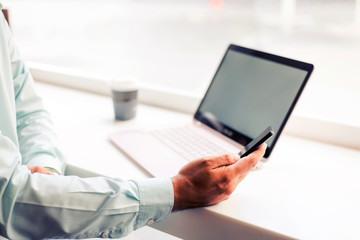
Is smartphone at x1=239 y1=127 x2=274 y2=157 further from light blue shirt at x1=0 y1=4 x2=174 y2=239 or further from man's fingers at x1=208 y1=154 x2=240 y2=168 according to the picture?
light blue shirt at x1=0 y1=4 x2=174 y2=239

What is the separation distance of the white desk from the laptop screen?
0.11 m

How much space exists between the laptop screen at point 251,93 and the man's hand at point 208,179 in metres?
0.17

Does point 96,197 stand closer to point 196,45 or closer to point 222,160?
point 222,160

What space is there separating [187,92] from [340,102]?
0.57 meters

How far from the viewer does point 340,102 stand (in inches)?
48.5

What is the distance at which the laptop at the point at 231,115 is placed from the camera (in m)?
0.79

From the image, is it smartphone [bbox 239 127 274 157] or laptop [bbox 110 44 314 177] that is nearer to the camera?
smartphone [bbox 239 127 274 157]

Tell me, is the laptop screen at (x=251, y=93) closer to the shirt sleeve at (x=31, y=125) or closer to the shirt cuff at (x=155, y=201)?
the shirt cuff at (x=155, y=201)

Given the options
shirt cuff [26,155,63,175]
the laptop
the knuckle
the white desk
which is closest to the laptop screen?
the laptop

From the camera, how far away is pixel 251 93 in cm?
88

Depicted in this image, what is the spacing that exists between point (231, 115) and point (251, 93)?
0.27 ft

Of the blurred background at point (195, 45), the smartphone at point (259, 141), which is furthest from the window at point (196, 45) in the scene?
the smartphone at point (259, 141)

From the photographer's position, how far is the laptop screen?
2.58 feet

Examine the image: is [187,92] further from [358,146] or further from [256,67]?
[358,146]
